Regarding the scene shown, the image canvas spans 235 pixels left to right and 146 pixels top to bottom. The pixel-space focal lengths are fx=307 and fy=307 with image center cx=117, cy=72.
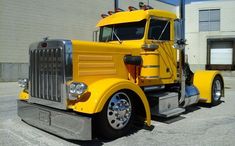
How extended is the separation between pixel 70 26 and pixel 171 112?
20034 millimetres

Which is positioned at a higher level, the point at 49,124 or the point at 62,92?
the point at 62,92

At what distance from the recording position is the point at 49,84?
5.66 metres

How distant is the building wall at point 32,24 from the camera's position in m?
21.4

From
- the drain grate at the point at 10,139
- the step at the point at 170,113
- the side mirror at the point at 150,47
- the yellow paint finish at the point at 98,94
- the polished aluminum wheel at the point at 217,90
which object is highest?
the side mirror at the point at 150,47

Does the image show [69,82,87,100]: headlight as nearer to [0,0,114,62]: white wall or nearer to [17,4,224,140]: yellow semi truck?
[17,4,224,140]: yellow semi truck

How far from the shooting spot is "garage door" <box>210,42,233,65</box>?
3462 centimetres

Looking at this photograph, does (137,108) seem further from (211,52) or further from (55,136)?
(211,52)

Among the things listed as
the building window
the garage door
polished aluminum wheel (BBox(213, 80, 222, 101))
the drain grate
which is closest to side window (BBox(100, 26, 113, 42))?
the drain grate

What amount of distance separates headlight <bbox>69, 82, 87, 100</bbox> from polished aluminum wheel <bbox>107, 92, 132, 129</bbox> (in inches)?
23.9

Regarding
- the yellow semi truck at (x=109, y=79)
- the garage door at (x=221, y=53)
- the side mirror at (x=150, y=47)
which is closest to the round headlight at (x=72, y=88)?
the yellow semi truck at (x=109, y=79)

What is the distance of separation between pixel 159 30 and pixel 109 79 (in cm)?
211

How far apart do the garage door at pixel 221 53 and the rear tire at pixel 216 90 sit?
1036 inches

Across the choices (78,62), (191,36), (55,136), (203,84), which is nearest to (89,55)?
(78,62)

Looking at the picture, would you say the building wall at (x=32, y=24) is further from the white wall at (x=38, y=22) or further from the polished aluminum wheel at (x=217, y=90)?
the polished aluminum wheel at (x=217, y=90)
